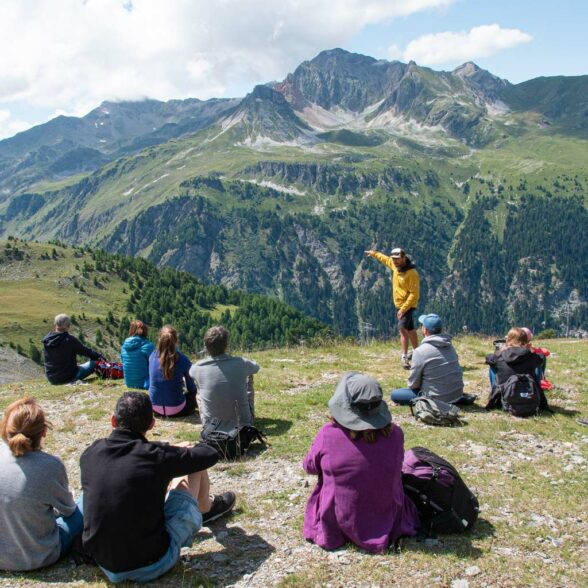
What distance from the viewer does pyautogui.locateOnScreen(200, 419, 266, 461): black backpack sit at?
11602 millimetres

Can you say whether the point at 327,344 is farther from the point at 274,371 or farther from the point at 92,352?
the point at 92,352

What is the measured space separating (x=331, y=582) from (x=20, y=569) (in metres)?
4.55

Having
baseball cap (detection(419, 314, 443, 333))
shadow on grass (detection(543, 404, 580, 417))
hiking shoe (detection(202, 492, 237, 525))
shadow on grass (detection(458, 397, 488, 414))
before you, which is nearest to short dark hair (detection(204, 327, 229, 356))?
hiking shoe (detection(202, 492, 237, 525))

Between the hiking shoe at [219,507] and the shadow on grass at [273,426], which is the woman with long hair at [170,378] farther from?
the hiking shoe at [219,507]

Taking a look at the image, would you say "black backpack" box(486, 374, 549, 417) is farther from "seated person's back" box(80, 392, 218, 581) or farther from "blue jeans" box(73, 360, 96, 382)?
"blue jeans" box(73, 360, 96, 382)

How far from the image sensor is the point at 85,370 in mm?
20453

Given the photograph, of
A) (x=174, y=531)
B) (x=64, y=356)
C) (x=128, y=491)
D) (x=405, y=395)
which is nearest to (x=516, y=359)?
(x=405, y=395)

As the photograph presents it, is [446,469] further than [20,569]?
→ Yes

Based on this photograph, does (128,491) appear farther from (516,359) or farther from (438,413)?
(516,359)

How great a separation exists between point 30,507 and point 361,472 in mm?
4764

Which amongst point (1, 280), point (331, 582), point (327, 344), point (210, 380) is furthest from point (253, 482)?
point (1, 280)

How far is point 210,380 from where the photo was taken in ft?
39.7

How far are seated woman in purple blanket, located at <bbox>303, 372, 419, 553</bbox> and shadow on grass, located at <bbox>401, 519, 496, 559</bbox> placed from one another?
8.6 inches

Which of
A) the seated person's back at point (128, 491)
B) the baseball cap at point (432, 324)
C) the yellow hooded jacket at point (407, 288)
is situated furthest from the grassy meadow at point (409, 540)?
the yellow hooded jacket at point (407, 288)
